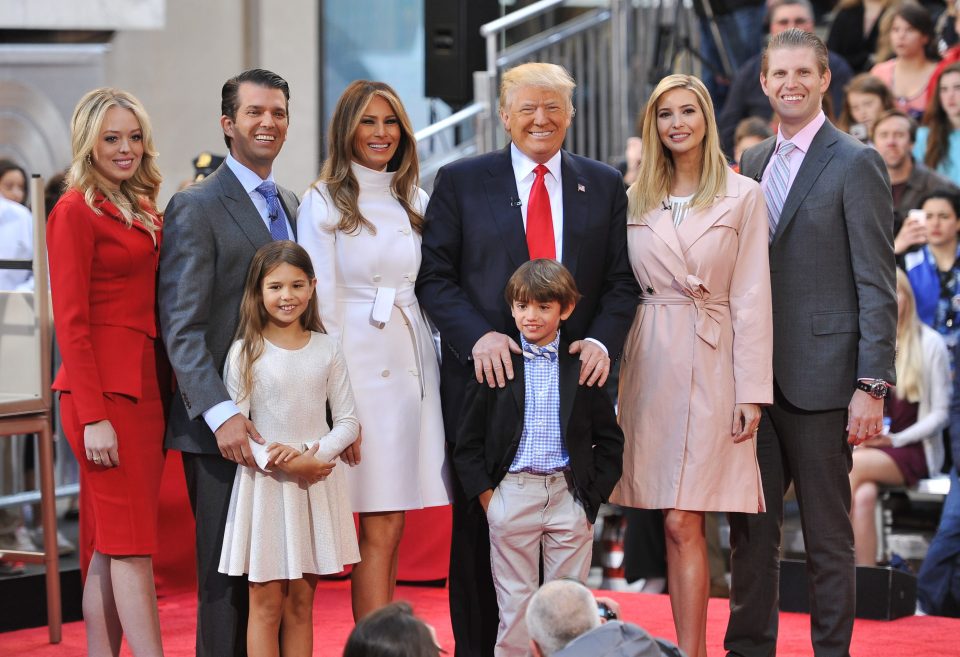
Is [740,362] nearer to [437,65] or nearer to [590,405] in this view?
[590,405]

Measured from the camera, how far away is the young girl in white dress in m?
3.46

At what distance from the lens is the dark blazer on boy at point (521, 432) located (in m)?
3.56

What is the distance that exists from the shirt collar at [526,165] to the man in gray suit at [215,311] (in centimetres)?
66

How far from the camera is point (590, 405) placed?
3604 mm

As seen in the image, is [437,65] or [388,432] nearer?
[388,432]

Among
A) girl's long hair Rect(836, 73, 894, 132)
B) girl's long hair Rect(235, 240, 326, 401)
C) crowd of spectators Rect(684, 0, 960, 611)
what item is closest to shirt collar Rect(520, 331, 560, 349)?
girl's long hair Rect(235, 240, 326, 401)

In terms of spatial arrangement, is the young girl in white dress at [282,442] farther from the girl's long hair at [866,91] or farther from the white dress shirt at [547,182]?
the girl's long hair at [866,91]

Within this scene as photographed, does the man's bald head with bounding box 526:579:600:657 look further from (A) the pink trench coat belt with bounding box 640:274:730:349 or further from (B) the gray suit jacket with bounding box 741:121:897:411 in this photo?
(B) the gray suit jacket with bounding box 741:121:897:411

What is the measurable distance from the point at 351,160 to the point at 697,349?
3.55 ft

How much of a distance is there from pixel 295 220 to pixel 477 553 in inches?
42.2

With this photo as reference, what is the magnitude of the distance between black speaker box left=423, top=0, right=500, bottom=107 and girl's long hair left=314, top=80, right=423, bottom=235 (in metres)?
5.40

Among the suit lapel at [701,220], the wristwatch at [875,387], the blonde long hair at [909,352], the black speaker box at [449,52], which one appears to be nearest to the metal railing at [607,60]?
the black speaker box at [449,52]

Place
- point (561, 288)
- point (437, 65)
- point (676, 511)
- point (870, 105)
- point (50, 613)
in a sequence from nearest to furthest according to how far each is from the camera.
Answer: point (561, 288) < point (676, 511) < point (50, 613) < point (870, 105) < point (437, 65)

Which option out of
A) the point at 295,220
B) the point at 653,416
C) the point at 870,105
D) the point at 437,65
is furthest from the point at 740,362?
the point at 437,65
